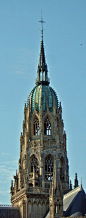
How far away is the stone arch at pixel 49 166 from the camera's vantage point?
3543 inches

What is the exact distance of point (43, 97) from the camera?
94438 mm

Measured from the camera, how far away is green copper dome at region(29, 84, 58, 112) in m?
94.2

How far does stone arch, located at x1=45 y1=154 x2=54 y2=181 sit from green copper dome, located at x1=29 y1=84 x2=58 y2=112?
8.00 meters

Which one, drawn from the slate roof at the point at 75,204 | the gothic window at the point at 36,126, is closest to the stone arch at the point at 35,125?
the gothic window at the point at 36,126

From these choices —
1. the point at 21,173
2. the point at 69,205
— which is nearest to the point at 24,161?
the point at 21,173

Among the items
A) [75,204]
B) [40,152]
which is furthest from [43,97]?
[75,204]

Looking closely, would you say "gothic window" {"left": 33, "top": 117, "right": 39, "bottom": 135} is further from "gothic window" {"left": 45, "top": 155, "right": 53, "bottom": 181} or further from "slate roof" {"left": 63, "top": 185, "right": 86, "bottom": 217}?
"slate roof" {"left": 63, "top": 185, "right": 86, "bottom": 217}

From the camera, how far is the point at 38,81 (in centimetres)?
9694

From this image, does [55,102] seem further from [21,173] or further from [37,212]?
[37,212]

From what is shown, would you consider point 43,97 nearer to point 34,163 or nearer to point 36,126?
point 36,126

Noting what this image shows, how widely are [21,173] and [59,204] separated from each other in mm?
16578

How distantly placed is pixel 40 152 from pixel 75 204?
47.4 ft

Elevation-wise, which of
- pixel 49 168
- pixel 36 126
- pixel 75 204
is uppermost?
pixel 36 126

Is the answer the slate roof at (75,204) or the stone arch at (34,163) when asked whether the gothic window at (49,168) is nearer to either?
the stone arch at (34,163)
